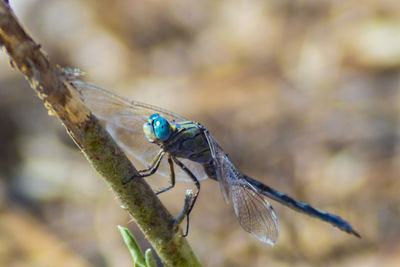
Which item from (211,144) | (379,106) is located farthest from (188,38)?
(211,144)

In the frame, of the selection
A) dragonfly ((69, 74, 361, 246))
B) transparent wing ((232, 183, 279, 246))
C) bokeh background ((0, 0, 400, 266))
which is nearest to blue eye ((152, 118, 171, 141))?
dragonfly ((69, 74, 361, 246))

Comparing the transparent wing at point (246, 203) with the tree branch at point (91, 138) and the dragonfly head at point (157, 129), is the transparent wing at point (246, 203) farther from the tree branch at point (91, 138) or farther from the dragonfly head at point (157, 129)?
the tree branch at point (91, 138)

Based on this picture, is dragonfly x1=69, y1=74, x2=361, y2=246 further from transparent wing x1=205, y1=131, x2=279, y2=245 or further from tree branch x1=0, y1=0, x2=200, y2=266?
tree branch x1=0, y1=0, x2=200, y2=266

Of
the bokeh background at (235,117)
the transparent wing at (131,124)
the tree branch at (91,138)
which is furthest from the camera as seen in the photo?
the bokeh background at (235,117)

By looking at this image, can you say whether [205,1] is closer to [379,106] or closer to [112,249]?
[379,106]

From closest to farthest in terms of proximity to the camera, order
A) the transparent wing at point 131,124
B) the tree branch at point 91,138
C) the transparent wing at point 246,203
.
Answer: the tree branch at point 91,138 → the transparent wing at point 246,203 → the transparent wing at point 131,124

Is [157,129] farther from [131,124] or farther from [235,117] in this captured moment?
[235,117]

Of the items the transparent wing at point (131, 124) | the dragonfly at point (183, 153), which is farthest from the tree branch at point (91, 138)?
the transparent wing at point (131, 124)
